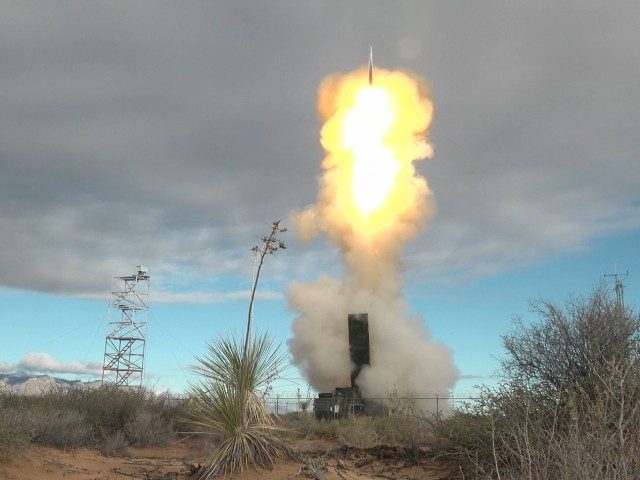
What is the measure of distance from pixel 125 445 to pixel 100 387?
200 inches

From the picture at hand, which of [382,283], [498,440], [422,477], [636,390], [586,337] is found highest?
[382,283]

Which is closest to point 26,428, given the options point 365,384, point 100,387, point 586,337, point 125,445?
point 125,445

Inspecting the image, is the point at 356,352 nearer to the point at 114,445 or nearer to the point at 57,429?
the point at 114,445

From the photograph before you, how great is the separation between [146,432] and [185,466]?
17.9 feet

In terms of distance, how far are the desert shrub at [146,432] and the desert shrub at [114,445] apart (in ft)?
2.21

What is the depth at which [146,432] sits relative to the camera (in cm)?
1989

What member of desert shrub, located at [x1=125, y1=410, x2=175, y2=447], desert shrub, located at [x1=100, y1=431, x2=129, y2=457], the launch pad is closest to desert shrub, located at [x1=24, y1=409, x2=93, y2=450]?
desert shrub, located at [x1=100, y1=431, x2=129, y2=457]

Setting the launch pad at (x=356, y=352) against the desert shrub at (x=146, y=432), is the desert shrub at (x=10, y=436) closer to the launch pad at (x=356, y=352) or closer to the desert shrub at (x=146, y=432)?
the desert shrub at (x=146, y=432)

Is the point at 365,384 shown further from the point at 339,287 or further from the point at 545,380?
the point at 545,380

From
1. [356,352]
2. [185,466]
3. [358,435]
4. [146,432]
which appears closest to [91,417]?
[146,432]

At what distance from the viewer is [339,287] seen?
4159cm

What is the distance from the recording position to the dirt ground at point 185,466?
1228 cm

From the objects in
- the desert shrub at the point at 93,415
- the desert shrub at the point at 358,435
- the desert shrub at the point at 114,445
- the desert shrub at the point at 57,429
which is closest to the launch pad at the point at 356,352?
the desert shrub at the point at 358,435

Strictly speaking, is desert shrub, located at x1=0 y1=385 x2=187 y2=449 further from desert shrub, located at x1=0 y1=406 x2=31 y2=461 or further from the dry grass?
desert shrub, located at x1=0 y1=406 x2=31 y2=461
